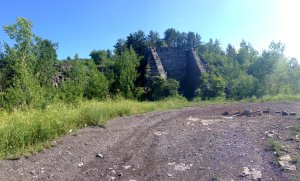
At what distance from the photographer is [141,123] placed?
322 inches

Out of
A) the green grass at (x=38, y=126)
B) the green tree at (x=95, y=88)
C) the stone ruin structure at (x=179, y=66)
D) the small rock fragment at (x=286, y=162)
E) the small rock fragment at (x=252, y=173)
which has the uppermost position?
the stone ruin structure at (x=179, y=66)

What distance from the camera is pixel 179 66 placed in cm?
2342

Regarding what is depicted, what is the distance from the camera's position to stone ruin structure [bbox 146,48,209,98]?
71.3 ft

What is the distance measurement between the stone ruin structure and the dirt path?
13975mm

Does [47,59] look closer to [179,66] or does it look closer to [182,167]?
[179,66]

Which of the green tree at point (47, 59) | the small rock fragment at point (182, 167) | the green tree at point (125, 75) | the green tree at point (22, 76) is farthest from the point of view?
the green tree at point (125, 75)

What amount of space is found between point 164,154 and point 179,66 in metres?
18.2

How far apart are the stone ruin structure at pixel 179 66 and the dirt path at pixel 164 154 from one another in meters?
14.0

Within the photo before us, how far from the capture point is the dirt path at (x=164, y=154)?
15.3 feet

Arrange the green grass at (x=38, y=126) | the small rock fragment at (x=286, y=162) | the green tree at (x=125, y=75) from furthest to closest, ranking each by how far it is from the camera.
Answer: the green tree at (x=125, y=75)
the green grass at (x=38, y=126)
the small rock fragment at (x=286, y=162)

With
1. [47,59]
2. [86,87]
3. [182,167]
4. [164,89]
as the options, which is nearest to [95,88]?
[86,87]

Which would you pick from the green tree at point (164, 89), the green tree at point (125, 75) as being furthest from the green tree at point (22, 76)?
the green tree at point (164, 89)

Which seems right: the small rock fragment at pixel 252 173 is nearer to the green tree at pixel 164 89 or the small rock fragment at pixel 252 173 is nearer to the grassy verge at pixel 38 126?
the grassy verge at pixel 38 126

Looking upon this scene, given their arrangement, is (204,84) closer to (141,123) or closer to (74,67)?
(74,67)
